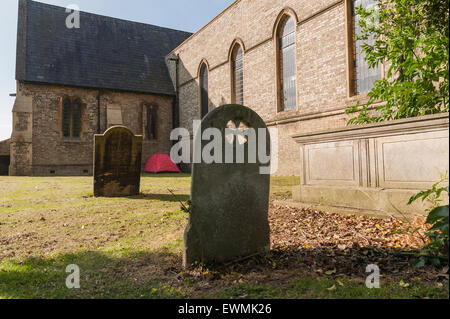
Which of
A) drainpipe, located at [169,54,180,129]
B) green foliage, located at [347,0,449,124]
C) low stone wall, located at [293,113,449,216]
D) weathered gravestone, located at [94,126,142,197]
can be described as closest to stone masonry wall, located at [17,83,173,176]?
drainpipe, located at [169,54,180,129]

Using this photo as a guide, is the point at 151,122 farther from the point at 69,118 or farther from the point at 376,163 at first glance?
the point at 376,163

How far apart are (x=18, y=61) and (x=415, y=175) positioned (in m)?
21.2

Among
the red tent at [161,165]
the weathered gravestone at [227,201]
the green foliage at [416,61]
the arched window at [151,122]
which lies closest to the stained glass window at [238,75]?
the red tent at [161,165]

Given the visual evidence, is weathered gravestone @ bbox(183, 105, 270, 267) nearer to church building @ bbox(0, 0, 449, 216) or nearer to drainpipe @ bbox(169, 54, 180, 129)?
church building @ bbox(0, 0, 449, 216)

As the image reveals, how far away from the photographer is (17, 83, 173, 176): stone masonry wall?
17.8m

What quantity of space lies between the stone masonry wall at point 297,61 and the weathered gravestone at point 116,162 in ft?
21.9

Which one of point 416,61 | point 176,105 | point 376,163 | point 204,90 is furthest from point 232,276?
point 176,105

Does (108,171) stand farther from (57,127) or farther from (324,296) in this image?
(57,127)

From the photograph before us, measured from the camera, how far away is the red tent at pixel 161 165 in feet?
62.4

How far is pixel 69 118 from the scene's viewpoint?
18891 millimetres

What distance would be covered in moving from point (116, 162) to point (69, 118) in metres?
14.1

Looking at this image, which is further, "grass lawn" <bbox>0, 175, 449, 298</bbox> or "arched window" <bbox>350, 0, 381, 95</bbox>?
"arched window" <bbox>350, 0, 381, 95</bbox>

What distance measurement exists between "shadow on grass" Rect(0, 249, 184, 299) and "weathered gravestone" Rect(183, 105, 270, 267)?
0.41m

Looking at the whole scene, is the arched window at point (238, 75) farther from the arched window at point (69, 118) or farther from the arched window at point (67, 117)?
the arched window at point (67, 117)
